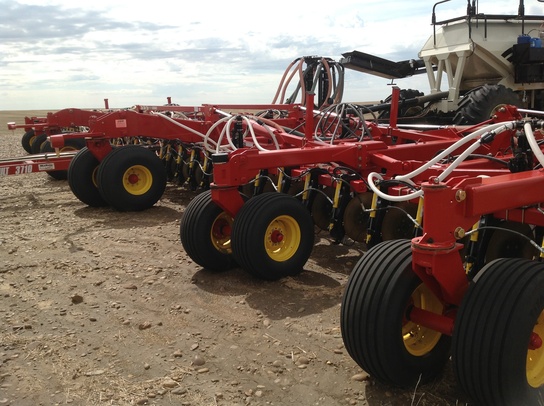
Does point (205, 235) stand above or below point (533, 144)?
below

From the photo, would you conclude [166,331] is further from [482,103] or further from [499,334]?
[482,103]

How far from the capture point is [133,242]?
18.6ft

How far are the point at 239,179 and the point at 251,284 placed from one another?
787 mm

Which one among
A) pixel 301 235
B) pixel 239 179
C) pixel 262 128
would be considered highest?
pixel 262 128

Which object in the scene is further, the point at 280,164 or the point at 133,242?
the point at 133,242

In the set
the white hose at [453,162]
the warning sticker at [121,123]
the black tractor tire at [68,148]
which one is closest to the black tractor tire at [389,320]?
the white hose at [453,162]

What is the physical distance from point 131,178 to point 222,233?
9.08 feet

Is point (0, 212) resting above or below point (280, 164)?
below

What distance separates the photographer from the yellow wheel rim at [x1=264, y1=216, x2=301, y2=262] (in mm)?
4391

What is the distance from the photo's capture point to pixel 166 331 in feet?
11.7

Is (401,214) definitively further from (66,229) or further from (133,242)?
(66,229)

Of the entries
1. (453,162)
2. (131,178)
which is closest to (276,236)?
(453,162)

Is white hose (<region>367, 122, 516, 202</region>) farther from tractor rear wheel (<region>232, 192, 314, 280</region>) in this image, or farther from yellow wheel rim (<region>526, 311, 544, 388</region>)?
tractor rear wheel (<region>232, 192, 314, 280</region>)

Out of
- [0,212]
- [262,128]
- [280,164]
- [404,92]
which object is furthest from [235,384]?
[404,92]
